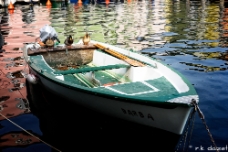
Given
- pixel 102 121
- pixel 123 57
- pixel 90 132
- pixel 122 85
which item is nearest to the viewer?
pixel 122 85

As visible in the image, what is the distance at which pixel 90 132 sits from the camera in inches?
339

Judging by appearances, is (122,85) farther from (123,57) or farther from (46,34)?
(46,34)

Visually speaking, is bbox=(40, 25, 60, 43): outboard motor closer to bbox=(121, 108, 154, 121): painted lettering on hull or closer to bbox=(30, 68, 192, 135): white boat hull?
bbox=(30, 68, 192, 135): white boat hull

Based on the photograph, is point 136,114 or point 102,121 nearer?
point 136,114

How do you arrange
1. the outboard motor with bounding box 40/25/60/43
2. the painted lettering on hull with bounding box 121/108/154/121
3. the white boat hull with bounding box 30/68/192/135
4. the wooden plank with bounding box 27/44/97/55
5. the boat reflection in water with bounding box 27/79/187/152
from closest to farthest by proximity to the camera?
the white boat hull with bounding box 30/68/192/135
the painted lettering on hull with bounding box 121/108/154/121
the boat reflection in water with bounding box 27/79/187/152
the wooden plank with bounding box 27/44/97/55
the outboard motor with bounding box 40/25/60/43

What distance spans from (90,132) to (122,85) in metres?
1.84

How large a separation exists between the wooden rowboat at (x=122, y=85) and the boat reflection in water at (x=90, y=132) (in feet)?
1.53

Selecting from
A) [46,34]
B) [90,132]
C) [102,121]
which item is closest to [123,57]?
[102,121]

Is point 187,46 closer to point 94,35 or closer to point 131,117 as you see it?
point 94,35

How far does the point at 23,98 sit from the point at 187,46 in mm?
12794

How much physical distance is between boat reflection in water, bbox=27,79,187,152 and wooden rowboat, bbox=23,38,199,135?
0.47 meters

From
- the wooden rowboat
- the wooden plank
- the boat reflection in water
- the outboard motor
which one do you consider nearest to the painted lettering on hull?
Result: the wooden rowboat

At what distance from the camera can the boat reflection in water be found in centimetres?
768

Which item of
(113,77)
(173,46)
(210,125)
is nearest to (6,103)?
(113,77)
